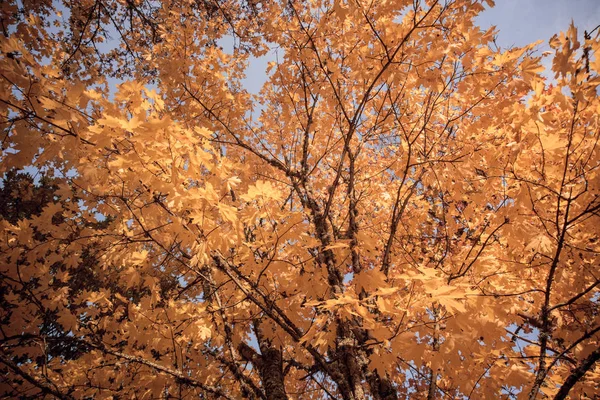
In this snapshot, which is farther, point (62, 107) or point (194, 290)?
point (194, 290)

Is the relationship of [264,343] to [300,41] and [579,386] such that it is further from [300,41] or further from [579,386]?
[300,41]

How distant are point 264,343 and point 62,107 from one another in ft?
12.3

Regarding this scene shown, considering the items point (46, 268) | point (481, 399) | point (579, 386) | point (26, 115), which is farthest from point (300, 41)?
point (579, 386)

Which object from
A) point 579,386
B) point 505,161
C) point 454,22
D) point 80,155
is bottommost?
point 579,386

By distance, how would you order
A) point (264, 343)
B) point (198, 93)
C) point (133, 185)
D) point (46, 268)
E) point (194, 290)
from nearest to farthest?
point (133, 185) → point (46, 268) → point (198, 93) → point (264, 343) → point (194, 290)

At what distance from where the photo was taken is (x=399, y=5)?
2578mm

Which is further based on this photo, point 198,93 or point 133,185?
point 198,93

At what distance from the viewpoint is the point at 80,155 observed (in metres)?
1.79

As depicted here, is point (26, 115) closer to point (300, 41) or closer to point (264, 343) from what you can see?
point (300, 41)

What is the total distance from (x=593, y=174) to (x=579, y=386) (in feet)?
6.37

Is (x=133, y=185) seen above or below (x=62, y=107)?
below

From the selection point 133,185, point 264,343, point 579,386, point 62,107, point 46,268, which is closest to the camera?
point 62,107

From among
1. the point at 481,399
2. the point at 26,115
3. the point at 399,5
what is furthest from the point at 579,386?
the point at 26,115

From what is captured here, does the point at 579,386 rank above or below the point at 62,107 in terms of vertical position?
below
